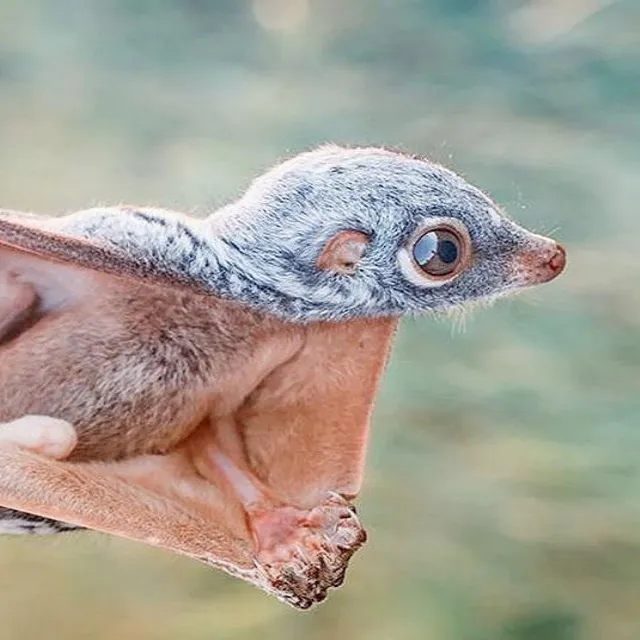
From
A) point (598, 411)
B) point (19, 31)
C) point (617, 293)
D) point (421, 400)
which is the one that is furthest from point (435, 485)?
point (19, 31)

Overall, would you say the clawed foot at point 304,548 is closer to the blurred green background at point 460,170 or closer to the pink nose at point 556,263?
the pink nose at point 556,263

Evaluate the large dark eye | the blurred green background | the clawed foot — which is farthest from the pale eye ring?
the blurred green background

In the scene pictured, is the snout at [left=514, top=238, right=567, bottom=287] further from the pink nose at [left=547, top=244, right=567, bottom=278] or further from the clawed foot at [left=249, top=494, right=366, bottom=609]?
the clawed foot at [left=249, top=494, right=366, bottom=609]

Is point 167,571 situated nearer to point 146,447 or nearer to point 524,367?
point 524,367

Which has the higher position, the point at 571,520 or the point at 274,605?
the point at 571,520

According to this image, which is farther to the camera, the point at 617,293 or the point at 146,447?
the point at 617,293

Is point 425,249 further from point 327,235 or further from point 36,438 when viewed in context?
point 36,438

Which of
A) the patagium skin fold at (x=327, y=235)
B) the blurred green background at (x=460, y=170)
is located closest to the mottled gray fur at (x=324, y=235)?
the patagium skin fold at (x=327, y=235)
